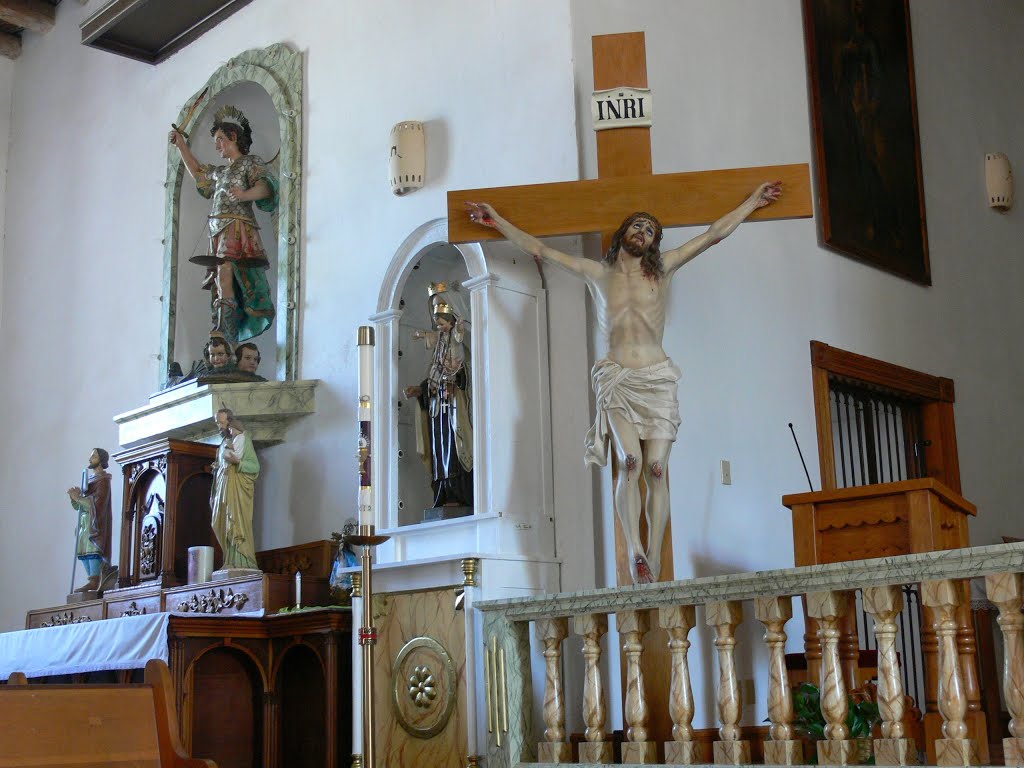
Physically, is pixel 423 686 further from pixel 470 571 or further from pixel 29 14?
pixel 29 14

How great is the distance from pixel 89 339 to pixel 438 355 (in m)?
3.96

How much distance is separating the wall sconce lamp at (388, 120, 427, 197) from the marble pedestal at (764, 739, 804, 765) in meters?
3.68

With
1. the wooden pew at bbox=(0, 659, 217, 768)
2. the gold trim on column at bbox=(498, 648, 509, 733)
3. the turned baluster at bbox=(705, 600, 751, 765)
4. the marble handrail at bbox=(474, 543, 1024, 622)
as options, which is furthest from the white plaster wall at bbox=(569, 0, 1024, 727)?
the wooden pew at bbox=(0, 659, 217, 768)

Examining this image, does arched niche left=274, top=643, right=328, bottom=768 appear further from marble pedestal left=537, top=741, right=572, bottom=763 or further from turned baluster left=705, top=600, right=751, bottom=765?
turned baluster left=705, top=600, right=751, bottom=765

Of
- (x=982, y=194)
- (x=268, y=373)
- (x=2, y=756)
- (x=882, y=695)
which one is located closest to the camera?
(x=2, y=756)

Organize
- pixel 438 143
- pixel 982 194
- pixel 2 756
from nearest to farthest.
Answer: pixel 2 756 < pixel 438 143 < pixel 982 194

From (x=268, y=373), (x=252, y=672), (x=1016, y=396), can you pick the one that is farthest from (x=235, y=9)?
(x=1016, y=396)

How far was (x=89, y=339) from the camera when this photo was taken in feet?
30.7

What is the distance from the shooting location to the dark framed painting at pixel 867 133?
7.72 metres

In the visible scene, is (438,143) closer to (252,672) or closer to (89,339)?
(252,672)

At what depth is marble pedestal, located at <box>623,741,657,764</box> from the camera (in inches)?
180

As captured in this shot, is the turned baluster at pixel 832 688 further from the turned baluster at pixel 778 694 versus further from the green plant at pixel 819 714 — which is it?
the green plant at pixel 819 714

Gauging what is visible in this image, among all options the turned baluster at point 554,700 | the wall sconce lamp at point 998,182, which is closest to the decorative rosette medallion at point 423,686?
the turned baluster at point 554,700

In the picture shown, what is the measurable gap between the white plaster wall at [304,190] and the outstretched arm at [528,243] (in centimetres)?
65
